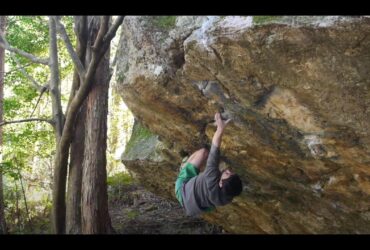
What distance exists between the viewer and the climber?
5.06 meters

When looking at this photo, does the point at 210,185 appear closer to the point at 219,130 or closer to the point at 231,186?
the point at 231,186

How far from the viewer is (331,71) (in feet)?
13.7

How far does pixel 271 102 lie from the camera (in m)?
4.88

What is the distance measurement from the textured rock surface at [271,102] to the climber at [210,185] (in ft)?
2.18

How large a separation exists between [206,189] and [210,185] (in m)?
0.10

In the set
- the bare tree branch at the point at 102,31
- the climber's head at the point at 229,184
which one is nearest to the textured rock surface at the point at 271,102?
the bare tree branch at the point at 102,31

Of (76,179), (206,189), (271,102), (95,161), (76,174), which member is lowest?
(206,189)

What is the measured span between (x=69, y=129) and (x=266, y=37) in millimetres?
5075

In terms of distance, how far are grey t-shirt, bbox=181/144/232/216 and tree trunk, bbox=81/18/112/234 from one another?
3.23 metres

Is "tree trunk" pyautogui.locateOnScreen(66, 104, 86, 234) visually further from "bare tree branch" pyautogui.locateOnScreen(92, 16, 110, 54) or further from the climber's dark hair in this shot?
the climber's dark hair

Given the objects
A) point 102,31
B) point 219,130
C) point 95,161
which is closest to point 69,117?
point 95,161

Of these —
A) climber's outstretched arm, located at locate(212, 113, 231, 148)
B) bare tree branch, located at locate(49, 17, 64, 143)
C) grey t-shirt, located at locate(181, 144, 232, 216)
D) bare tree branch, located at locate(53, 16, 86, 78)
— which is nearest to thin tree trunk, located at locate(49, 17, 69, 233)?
bare tree branch, located at locate(49, 17, 64, 143)
